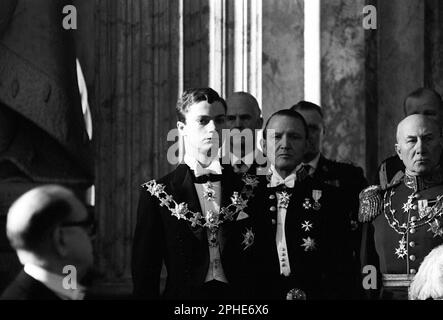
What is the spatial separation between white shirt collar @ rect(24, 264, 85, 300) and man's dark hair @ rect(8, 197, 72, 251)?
3.9 inches

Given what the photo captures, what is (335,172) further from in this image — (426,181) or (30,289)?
(30,289)

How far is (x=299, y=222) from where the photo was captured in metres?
8.02

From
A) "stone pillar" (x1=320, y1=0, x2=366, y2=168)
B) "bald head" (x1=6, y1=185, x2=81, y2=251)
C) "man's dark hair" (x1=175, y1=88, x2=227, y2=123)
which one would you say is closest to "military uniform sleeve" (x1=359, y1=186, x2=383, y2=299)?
"man's dark hair" (x1=175, y1=88, x2=227, y2=123)

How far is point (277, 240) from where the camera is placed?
796 cm

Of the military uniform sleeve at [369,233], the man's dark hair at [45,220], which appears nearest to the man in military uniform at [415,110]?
the military uniform sleeve at [369,233]

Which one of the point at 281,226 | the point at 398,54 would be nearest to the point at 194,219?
the point at 281,226

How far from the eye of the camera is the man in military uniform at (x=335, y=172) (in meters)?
8.20

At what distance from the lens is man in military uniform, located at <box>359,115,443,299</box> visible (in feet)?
25.7

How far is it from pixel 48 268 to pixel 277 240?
3.15 meters

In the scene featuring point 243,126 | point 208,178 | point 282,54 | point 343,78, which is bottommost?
point 208,178

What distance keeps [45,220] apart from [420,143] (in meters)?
3.38

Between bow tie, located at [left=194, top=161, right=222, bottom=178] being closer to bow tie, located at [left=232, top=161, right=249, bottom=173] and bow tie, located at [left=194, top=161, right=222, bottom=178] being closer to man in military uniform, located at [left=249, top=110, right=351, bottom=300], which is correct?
man in military uniform, located at [left=249, top=110, right=351, bottom=300]
